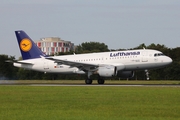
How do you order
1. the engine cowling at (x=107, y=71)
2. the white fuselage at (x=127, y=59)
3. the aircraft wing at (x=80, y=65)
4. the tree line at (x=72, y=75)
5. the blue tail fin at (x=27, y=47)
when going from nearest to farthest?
the engine cowling at (x=107, y=71)
the white fuselage at (x=127, y=59)
the aircraft wing at (x=80, y=65)
the blue tail fin at (x=27, y=47)
the tree line at (x=72, y=75)

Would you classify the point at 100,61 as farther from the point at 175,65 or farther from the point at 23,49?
the point at 175,65

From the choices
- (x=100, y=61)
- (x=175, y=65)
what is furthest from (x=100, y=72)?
(x=175, y=65)

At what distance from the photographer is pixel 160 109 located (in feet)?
65.7

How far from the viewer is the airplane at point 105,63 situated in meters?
53.3

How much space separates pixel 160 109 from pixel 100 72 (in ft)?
111


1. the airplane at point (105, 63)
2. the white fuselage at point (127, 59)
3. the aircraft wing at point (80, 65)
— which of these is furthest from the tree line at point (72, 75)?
the aircraft wing at point (80, 65)

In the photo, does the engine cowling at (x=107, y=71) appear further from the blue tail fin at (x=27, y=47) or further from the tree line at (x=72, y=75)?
the tree line at (x=72, y=75)

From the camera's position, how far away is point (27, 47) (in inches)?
2441

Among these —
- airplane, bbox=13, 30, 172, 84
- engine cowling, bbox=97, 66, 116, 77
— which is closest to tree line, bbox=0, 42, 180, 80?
airplane, bbox=13, 30, 172, 84

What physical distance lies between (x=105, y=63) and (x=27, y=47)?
12.5 m

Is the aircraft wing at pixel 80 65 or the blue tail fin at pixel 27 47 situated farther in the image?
the blue tail fin at pixel 27 47

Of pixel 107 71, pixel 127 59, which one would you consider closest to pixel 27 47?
pixel 107 71

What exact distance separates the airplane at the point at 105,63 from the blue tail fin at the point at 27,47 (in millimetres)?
1277

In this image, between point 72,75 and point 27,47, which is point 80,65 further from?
point 72,75
